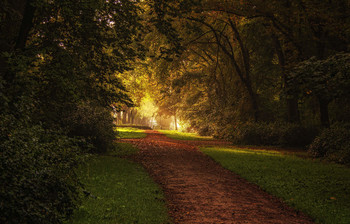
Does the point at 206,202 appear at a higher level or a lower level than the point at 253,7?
lower

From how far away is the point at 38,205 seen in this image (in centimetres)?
410

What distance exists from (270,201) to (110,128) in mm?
10640

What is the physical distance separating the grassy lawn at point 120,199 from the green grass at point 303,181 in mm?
4217

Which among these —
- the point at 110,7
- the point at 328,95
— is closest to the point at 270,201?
the point at 328,95

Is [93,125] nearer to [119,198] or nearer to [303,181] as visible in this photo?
[119,198]

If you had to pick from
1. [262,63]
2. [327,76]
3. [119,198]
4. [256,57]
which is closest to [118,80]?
[119,198]

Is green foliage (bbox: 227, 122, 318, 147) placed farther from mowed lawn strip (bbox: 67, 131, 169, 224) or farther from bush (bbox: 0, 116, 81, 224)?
bush (bbox: 0, 116, 81, 224)

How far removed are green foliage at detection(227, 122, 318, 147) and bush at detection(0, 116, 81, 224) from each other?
19637 millimetres

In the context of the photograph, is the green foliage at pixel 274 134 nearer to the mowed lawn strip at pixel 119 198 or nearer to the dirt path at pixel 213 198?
the dirt path at pixel 213 198

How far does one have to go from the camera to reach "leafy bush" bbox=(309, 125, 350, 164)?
15.1m

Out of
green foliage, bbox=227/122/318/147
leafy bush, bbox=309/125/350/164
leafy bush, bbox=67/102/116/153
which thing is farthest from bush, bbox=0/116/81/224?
green foliage, bbox=227/122/318/147

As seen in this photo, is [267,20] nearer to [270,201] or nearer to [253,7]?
[253,7]

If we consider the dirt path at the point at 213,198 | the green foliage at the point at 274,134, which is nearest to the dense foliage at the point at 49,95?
the dirt path at the point at 213,198

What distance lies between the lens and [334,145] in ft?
53.5
